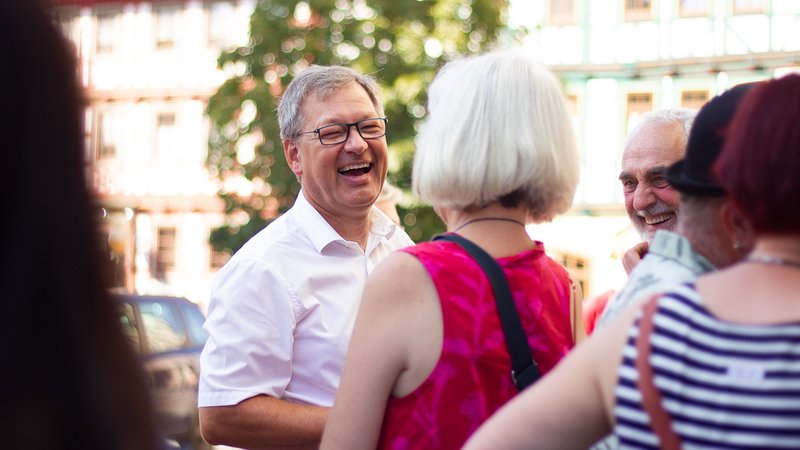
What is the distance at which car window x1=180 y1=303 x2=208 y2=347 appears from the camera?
35.9 feet

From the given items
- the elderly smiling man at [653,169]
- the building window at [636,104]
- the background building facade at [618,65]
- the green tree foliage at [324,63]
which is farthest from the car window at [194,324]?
the building window at [636,104]

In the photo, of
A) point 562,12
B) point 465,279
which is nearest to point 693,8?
point 562,12

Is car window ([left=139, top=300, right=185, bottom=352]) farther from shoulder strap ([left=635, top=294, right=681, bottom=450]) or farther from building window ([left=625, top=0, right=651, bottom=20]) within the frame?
building window ([left=625, top=0, right=651, bottom=20])

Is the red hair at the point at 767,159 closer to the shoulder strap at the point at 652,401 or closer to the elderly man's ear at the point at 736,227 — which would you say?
the elderly man's ear at the point at 736,227

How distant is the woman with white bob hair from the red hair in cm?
61

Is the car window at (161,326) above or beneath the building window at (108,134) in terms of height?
beneath

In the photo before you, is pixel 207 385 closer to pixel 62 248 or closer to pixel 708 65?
pixel 62 248

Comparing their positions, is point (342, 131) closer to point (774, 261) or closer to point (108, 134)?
point (774, 261)

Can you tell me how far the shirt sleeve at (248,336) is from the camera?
3133mm

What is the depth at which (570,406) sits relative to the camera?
5.51 ft

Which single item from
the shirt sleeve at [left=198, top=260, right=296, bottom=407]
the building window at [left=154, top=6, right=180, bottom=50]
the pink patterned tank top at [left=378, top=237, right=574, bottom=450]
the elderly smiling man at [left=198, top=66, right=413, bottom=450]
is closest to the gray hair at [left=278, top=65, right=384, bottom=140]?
the elderly smiling man at [left=198, top=66, right=413, bottom=450]

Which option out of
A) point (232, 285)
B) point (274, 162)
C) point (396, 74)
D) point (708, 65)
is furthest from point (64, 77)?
point (708, 65)

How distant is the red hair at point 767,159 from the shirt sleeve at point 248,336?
176 centimetres

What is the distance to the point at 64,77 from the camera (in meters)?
1.21
